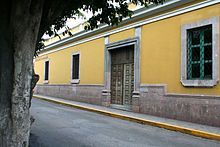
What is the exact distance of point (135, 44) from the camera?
1277cm

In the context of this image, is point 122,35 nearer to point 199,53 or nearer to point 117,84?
point 117,84

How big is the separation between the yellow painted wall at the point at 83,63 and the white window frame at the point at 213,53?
6.00m

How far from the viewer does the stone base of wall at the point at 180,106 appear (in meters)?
8.98

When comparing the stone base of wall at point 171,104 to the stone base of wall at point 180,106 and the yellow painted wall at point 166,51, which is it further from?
the yellow painted wall at point 166,51

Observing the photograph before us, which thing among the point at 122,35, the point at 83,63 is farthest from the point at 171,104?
the point at 83,63

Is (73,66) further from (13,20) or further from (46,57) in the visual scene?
(13,20)

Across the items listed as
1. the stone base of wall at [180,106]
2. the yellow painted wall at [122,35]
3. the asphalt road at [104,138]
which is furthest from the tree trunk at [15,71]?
the yellow painted wall at [122,35]

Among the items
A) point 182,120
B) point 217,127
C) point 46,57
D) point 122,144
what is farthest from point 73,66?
point 122,144

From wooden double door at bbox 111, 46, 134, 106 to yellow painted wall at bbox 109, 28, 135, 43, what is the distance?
0.54 m

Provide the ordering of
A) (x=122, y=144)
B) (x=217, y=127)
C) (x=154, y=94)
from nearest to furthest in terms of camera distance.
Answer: (x=122, y=144) → (x=217, y=127) → (x=154, y=94)

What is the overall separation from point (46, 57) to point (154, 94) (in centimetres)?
1536

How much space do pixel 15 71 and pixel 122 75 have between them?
35.4 feet

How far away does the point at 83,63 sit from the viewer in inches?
692

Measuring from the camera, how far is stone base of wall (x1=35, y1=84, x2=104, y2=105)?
15628 mm
